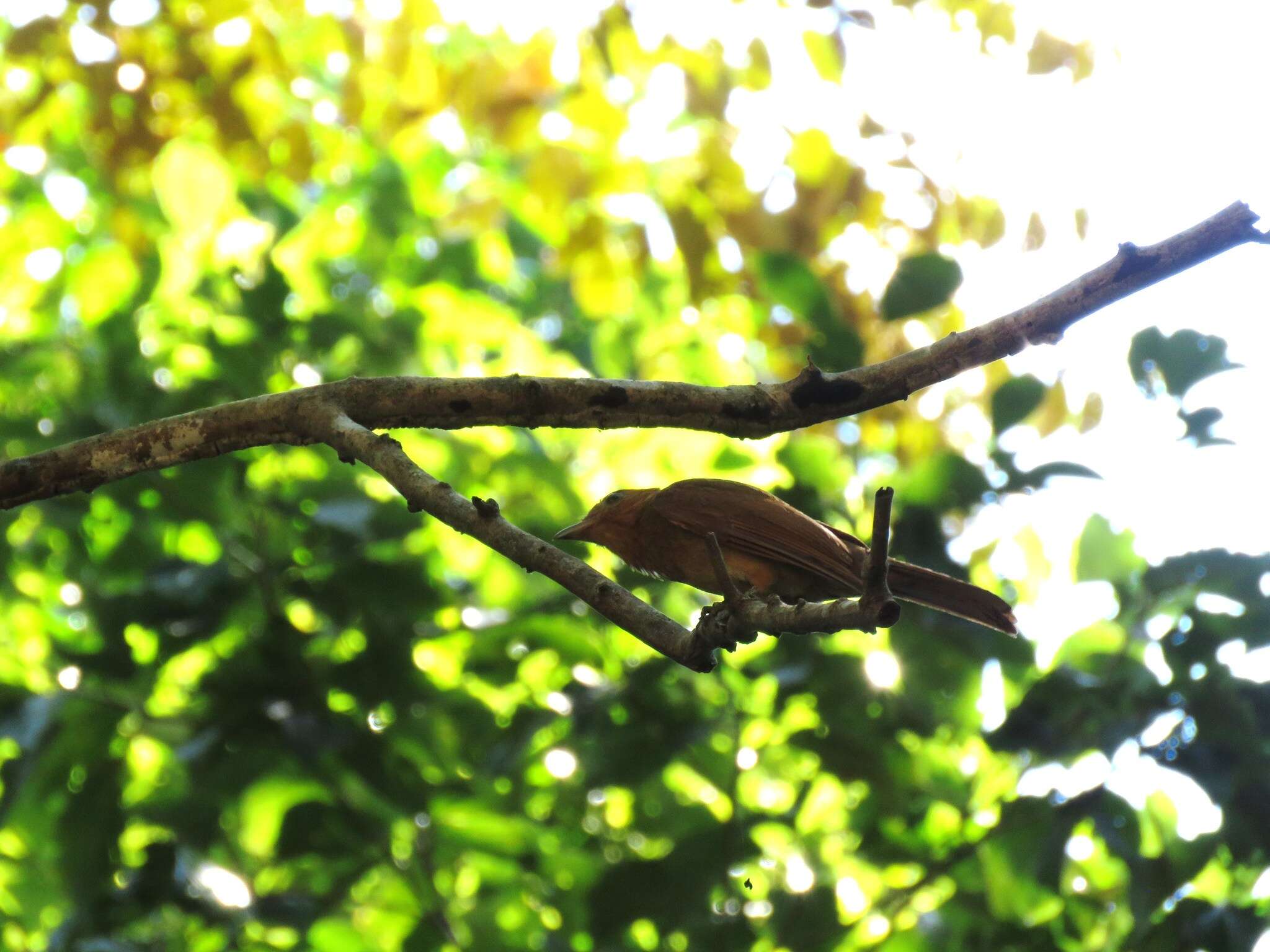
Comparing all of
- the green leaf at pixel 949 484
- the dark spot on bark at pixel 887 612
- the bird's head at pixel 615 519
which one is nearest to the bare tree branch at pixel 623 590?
the dark spot on bark at pixel 887 612

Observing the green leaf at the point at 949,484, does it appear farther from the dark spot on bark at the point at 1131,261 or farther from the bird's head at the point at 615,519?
the dark spot on bark at the point at 1131,261

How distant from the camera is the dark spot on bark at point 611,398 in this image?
235 centimetres

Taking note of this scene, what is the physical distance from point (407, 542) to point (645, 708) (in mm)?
1260

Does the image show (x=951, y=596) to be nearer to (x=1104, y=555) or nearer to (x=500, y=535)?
(x=1104, y=555)

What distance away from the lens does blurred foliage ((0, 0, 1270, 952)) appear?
3283 millimetres

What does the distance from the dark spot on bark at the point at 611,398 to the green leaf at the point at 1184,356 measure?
1716mm

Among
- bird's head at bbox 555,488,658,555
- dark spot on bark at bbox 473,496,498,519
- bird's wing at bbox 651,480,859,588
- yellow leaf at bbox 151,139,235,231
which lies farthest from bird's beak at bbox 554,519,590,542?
yellow leaf at bbox 151,139,235,231

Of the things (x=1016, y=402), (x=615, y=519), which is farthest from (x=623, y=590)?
(x=1016, y=402)

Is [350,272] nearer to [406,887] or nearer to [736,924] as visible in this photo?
[406,887]

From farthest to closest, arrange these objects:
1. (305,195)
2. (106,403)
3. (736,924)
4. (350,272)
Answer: (305,195) < (350,272) < (106,403) < (736,924)

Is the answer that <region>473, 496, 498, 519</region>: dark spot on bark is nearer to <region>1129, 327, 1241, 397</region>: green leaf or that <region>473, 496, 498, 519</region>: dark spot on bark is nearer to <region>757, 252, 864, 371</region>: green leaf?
<region>757, 252, 864, 371</region>: green leaf

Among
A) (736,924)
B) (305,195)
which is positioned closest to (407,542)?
(736,924)

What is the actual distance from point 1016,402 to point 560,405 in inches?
70.7

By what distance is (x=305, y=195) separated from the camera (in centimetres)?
855
